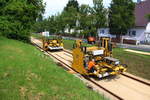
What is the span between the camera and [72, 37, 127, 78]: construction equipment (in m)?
9.64

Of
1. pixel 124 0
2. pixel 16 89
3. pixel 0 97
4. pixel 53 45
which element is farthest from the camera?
pixel 124 0

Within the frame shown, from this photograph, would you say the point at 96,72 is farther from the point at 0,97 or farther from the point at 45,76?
the point at 0,97

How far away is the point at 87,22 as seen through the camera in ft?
125

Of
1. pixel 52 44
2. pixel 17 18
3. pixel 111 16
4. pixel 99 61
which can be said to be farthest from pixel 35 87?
pixel 111 16

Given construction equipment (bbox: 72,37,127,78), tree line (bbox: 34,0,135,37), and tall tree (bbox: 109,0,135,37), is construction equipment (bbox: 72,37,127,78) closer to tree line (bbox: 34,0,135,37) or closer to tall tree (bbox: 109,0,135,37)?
tree line (bbox: 34,0,135,37)

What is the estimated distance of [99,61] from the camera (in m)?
10.6

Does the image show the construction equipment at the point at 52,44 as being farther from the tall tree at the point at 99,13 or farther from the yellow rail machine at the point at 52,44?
the tall tree at the point at 99,13

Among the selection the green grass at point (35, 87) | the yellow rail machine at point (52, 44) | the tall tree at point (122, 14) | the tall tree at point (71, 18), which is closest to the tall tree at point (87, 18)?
the tall tree at point (122, 14)

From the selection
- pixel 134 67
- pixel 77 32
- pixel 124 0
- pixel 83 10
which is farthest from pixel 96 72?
pixel 77 32

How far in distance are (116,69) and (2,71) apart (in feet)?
18.9

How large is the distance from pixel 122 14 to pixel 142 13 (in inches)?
260

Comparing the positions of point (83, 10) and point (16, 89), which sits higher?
point (83, 10)

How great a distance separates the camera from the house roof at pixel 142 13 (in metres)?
35.7

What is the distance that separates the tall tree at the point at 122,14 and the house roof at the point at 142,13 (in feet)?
7.05
